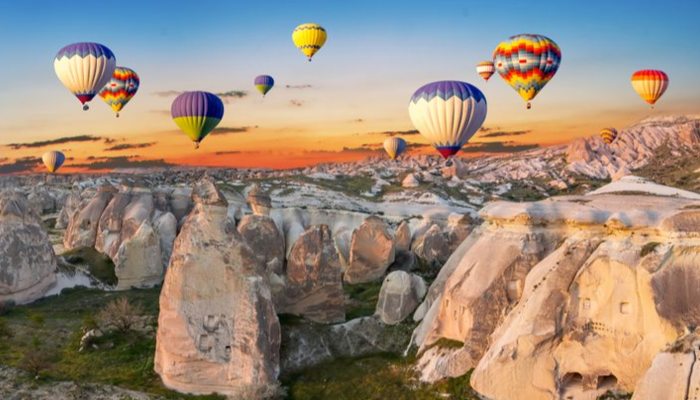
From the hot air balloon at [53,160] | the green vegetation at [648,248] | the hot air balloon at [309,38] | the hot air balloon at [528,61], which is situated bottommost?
the green vegetation at [648,248]

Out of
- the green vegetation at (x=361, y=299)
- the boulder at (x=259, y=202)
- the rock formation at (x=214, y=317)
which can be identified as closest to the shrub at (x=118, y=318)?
the rock formation at (x=214, y=317)

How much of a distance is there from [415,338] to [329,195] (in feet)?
233

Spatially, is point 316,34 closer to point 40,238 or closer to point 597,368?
point 40,238

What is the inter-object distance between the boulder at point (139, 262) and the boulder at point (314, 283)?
588 inches

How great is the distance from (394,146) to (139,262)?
57.5m

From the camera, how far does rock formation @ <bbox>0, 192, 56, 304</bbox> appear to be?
33.8 meters

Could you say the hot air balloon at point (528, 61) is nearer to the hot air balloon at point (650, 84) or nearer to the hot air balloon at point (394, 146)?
the hot air balloon at point (650, 84)

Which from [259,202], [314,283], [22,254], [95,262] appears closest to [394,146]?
[259,202]

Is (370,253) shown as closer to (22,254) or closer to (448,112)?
(448,112)

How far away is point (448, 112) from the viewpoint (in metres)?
38.1

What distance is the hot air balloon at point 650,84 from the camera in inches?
2490

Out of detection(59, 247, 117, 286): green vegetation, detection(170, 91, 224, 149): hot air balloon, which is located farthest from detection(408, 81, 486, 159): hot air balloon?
detection(59, 247, 117, 286): green vegetation

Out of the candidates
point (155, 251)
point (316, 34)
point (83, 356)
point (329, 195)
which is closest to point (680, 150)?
point (329, 195)

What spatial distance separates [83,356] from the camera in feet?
84.3
